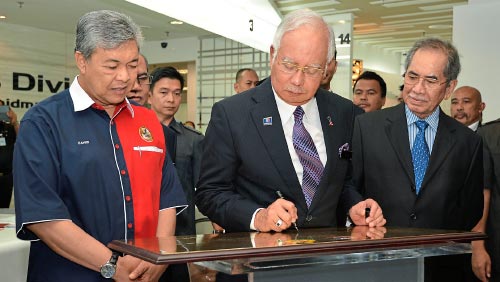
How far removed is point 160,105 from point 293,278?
274 centimetres

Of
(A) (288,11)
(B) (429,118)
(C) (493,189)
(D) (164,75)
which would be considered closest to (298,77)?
(B) (429,118)

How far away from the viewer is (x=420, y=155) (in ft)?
7.93

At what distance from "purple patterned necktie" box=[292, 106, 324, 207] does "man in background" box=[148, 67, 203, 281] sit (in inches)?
69.9

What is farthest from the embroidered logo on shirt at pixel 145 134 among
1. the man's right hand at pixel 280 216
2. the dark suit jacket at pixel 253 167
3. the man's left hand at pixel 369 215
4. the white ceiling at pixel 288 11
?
the white ceiling at pixel 288 11

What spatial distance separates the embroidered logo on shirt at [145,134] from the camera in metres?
1.97

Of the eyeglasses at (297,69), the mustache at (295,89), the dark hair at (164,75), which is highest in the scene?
the dark hair at (164,75)

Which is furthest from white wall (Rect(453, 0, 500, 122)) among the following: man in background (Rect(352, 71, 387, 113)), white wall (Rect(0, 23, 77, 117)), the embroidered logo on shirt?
white wall (Rect(0, 23, 77, 117))

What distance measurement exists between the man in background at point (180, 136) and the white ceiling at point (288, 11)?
6.34 meters

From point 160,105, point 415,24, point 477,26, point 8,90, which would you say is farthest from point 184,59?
point 160,105

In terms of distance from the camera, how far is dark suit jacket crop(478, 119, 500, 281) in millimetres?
3079

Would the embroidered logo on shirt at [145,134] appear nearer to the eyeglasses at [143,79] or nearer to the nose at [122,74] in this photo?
the nose at [122,74]

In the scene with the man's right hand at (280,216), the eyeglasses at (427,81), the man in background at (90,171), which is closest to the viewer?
the man's right hand at (280,216)

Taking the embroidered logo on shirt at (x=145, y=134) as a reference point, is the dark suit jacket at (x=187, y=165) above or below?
below

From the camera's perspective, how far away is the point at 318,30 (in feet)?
6.14
